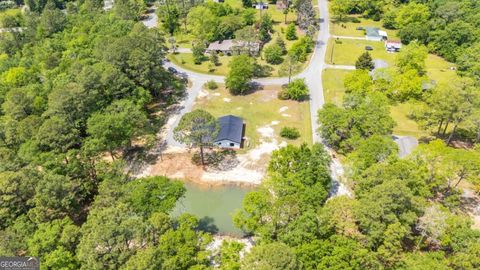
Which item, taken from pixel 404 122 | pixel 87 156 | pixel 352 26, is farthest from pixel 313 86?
pixel 87 156

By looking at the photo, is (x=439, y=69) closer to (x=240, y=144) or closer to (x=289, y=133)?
(x=289, y=133)

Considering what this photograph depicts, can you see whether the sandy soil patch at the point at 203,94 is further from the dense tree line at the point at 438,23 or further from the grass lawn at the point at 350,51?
the dense tree line at the point at 438,23

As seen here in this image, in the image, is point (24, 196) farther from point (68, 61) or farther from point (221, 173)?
point (68, 61)

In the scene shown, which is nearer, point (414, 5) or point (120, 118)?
point (120, 118)

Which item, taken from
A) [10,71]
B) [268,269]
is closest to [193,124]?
[268,269]

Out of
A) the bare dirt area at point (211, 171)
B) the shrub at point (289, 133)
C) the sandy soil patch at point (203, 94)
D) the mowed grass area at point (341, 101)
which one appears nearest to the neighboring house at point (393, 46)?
the mowed grass area at point (341, 101)
